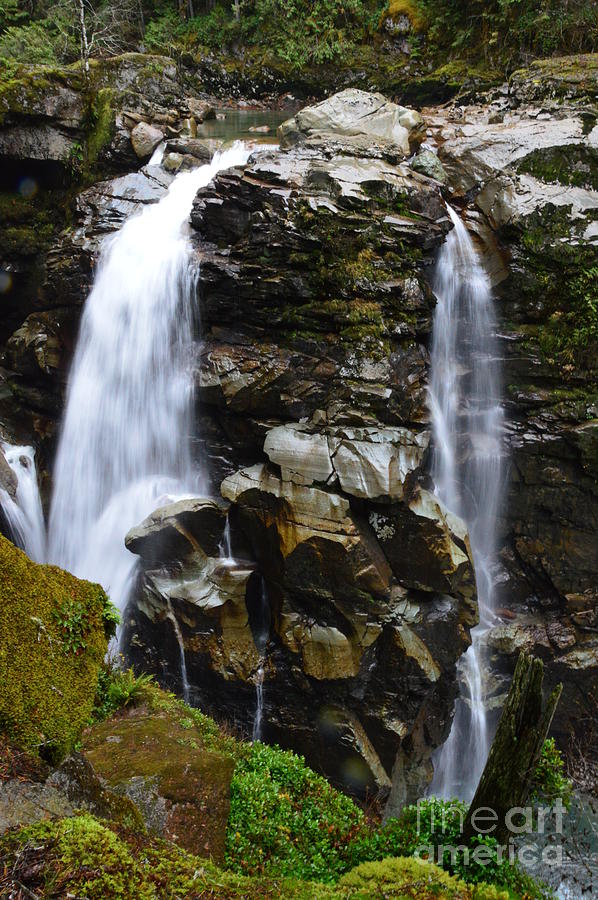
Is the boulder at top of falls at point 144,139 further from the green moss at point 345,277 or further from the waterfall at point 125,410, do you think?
the green moss at point 345,277

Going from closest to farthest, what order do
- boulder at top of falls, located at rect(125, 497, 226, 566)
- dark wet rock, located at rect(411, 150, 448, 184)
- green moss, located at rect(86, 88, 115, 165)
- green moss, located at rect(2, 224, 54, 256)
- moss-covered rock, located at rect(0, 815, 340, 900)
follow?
moss-covered rock, located at rect(0, 815, 340, 900), boulder at top of falls, located at rect(125, 497, 226, 566), dark wet rock, located at rect(411, 150, 448, 184), green moss, located at rect(86, 88, 115, 165), green moss, located at rect(2, 224, 54, 256)

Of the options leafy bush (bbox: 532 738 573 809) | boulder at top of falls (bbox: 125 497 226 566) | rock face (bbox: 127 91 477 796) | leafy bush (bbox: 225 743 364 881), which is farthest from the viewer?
boulder at top of falls (bbox: 125 497 226 566)

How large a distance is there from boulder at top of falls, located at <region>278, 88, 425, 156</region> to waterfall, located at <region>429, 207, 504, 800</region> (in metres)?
2.77

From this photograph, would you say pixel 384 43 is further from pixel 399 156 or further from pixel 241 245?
pixel 241 245

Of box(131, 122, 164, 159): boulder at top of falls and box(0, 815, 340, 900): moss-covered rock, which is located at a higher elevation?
box(131, 122, 164, 159): boulder at top of falls

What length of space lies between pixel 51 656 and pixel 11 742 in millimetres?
545

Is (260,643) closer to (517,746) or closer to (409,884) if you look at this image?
(517,746)

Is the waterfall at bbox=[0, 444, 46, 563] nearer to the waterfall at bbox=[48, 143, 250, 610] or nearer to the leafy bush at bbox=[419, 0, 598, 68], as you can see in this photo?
the waterfall at bbox=[48, 143, 250, 610]

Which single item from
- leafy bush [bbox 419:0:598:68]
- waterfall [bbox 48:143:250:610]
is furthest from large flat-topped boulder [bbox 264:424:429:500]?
leafy bush [bbox 419:0:598:68]

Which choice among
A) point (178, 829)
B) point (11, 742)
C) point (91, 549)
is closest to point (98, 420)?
point (91, 549)

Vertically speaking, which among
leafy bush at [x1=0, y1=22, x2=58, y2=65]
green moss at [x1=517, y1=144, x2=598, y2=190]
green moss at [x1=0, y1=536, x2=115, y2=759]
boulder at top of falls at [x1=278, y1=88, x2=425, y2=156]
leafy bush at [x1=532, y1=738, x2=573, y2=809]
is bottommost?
leafy bush at [x1=532, y1=738, x2=573, y2=809]

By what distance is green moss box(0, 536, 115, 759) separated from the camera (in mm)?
3422

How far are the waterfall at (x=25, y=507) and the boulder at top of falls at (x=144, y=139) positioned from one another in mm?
8864

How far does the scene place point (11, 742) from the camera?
3338mm
